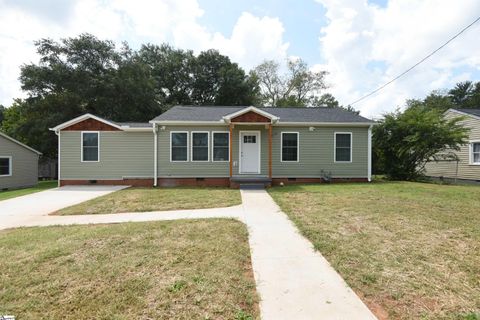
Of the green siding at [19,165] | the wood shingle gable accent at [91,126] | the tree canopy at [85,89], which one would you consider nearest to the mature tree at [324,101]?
the tree canopy at [85,89]

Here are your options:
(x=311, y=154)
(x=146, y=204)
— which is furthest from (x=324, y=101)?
(x=146, y=204)

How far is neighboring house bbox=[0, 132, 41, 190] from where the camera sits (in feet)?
47.1

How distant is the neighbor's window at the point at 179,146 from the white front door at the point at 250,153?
105 inches

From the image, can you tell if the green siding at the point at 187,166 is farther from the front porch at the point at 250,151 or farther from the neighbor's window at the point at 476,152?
the neighbor's window at the point at 476,152

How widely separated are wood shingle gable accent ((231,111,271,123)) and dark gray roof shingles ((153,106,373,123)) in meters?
1.15

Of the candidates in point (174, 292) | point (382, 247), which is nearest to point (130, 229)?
point (174, 292)

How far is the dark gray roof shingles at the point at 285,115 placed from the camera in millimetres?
12375

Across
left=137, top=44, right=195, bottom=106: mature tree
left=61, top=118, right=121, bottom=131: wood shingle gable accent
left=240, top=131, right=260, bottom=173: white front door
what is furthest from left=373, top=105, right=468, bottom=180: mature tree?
left=137, top=44, right=195, bottom=106: mature tree

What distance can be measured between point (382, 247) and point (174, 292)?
10.1 feet

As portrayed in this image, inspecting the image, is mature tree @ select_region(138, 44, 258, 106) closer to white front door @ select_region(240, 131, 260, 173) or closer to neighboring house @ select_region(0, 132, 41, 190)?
neighboring house @ select_region(0, 132, 41, 190)

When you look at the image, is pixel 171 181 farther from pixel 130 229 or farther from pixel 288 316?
pixel 288 316

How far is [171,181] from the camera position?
40.1 feet

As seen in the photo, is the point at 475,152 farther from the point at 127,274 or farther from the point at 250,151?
the point at 127,274

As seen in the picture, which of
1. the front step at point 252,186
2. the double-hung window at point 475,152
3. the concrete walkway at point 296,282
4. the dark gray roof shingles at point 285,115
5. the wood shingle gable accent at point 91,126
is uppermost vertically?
the dark gray roof shingles at point 285,115
